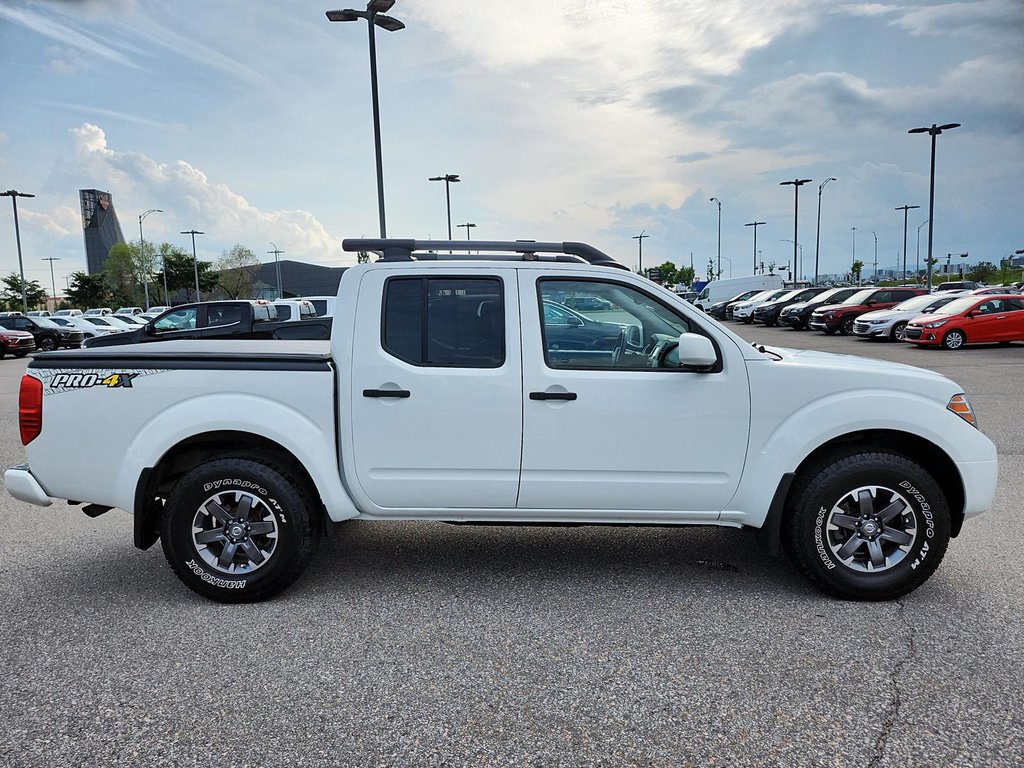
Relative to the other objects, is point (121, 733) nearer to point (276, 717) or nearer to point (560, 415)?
point (276, 717)

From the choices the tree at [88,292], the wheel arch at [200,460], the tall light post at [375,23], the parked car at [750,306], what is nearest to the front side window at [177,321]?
the tall light post at [375,23]

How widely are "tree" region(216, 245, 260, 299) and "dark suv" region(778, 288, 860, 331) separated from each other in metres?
83.6

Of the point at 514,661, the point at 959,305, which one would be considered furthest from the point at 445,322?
the point at 959,305

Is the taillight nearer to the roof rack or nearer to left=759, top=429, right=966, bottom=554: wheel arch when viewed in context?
the roof rack

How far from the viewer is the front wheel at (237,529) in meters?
4.03

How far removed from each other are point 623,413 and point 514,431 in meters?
0.58

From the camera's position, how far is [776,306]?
3588 cm

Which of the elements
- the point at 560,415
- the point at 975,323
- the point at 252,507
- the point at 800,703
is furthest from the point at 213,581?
the point at 975,323

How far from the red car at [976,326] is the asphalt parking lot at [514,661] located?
57.2ft

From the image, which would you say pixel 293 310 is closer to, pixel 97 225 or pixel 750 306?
pixel 750 306

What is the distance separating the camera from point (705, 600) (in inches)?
161

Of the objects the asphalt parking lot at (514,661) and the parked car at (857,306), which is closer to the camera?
the asphalt parking lot at (514,661)

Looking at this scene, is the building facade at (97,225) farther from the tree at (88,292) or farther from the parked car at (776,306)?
the parked car at (776,306)

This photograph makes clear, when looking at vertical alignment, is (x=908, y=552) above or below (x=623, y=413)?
below
